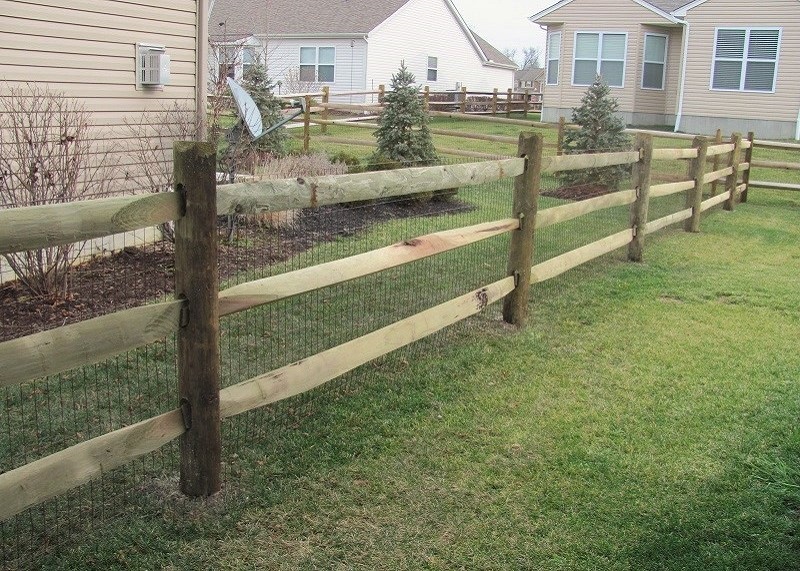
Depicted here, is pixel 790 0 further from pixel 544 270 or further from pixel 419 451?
pixel 419 451

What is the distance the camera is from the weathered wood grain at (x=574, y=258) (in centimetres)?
640

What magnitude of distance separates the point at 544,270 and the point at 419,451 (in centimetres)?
277

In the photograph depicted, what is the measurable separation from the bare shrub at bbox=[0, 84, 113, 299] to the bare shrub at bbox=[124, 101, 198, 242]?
0.63 meters

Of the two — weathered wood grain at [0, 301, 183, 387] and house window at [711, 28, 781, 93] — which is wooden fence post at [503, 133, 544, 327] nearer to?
weathered wood grain at [0, 301, 183, 387]

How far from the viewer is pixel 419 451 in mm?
4039

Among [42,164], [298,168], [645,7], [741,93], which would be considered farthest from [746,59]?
[42,164]

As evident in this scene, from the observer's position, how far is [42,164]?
6328mm

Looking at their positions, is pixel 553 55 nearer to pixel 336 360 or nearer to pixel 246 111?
pixel 246 111

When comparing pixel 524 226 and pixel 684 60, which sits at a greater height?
pixel 684 60

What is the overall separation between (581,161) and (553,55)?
2265 cm

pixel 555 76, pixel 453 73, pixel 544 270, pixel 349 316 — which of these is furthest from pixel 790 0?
pixel 349 316

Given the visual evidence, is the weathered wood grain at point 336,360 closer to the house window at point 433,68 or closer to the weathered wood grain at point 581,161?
the weathered wood grain at point 581,161

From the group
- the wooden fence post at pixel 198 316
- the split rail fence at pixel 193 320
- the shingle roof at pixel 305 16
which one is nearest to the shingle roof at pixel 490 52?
the shingle roof at pixel 305 16

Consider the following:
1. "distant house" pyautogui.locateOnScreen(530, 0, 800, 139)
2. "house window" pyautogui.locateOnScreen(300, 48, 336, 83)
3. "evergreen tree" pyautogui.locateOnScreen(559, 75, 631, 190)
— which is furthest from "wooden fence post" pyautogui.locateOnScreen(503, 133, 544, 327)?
"house window" pyautogui.locateOnScreen(300, 48, 336, 83)
